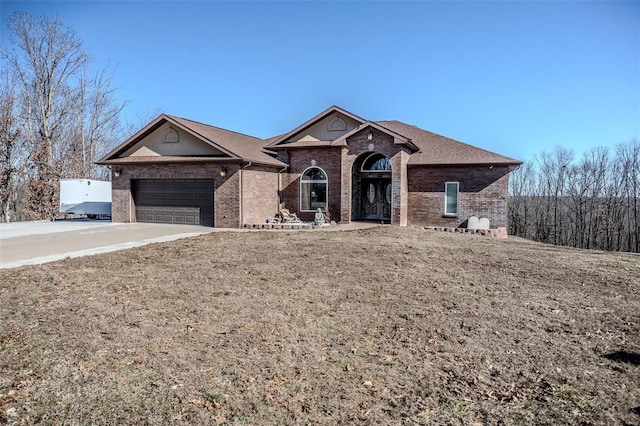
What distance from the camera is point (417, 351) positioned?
4840 millimetres

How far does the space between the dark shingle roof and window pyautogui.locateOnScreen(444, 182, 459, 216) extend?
112 cm

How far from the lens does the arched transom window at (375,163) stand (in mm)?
21062

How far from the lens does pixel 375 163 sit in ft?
70.7

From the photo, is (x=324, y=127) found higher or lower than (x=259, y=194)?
higher

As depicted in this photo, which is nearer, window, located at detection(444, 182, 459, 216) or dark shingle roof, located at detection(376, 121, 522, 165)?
dark shingle roof, located at detection(376, 121, 522, 165)

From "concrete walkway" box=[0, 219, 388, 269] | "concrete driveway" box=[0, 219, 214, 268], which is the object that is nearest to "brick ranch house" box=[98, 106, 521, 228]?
"concrete walkway" box=[0, 219, 388, 269]

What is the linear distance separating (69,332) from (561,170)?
34086 millimetres

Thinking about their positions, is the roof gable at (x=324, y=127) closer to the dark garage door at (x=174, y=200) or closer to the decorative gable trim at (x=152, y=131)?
the decorative gable trim at (x=152, y=131)

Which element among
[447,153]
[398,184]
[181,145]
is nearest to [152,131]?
[181,145]

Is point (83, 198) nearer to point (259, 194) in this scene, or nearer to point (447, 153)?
point (259, 194)

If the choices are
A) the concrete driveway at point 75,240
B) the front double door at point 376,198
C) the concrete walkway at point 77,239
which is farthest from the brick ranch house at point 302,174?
the concrete driveway at point 75,240

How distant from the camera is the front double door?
71.2 ft

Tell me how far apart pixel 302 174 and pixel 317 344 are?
51.6ft

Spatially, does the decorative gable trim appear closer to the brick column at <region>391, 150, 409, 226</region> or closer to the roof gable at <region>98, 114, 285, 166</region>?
the roof gable at <region>98, 114, 285, 166</region>
